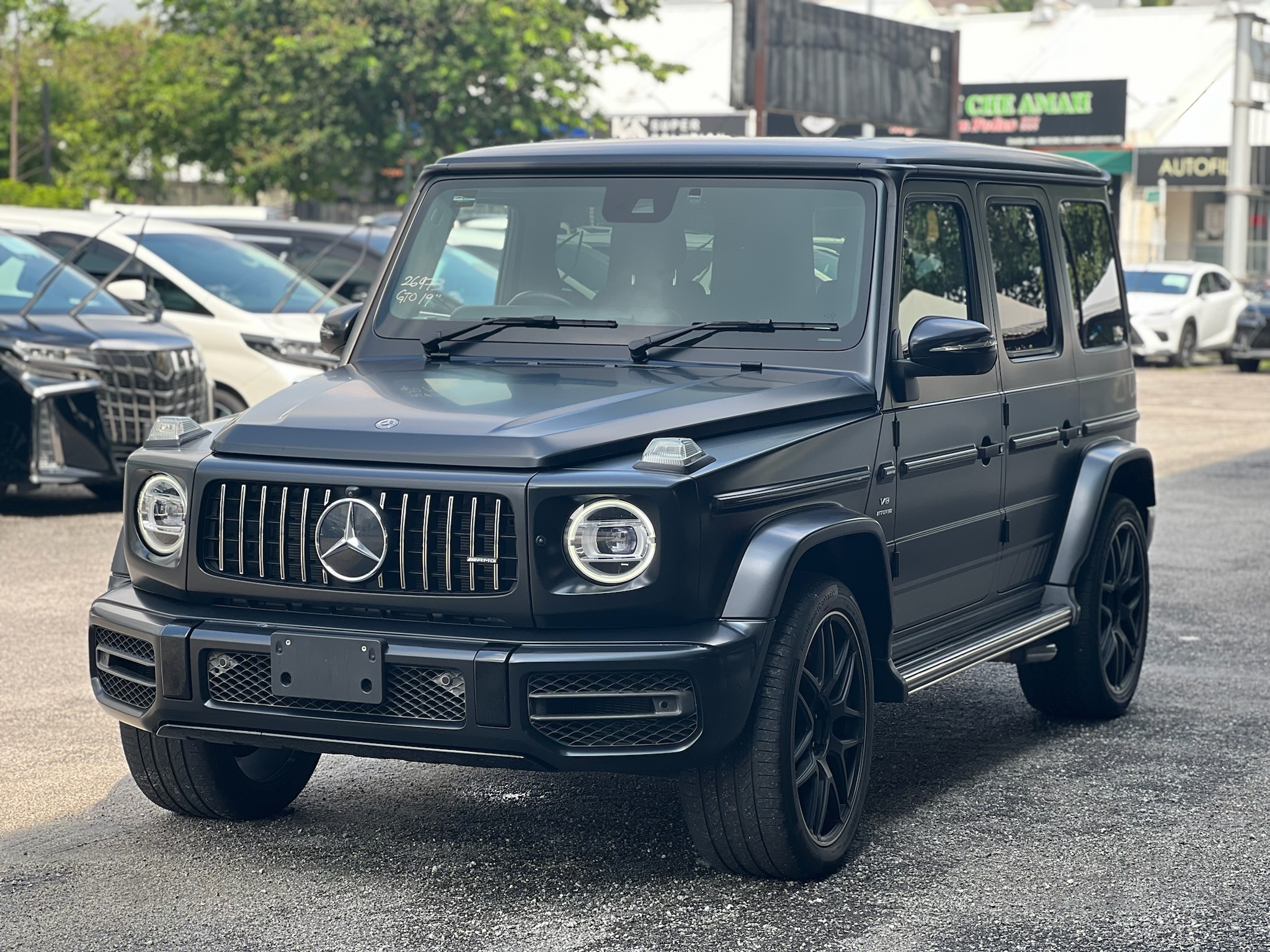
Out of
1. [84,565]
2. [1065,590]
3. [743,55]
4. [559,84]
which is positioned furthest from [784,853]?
[559,84]

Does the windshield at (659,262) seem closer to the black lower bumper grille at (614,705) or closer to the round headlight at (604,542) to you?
the round headlight at (604,542)

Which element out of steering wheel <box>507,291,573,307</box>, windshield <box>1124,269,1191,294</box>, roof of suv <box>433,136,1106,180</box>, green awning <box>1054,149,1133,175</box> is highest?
green awning <box>1054,149,1133,175</box>

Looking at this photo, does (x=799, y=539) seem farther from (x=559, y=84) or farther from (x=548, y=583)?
(x=559, y=84)

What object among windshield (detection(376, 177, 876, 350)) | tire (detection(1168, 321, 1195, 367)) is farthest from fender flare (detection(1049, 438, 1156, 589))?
tire (detection(1168, 321, 1195, 367))

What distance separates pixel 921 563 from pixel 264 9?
28.6 meters

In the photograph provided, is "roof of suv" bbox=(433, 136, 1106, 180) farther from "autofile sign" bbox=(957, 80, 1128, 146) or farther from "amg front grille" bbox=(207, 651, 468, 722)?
"autofile sign" bbox=(957, 80, 1128, 146)

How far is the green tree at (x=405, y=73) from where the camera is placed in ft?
98.8

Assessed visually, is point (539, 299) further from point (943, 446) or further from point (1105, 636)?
point (1105, 636)

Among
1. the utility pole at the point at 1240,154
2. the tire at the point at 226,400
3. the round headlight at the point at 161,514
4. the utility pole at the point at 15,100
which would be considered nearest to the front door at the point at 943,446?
the round headlight at the point at 161,514

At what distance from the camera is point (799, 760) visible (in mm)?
4809

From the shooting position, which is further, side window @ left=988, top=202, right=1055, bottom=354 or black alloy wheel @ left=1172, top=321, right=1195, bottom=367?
black alloy wheel @ left=1172, top=321, right=1195, bottom=367

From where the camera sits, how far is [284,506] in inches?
182

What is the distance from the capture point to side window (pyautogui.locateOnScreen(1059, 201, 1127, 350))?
6.89 metres

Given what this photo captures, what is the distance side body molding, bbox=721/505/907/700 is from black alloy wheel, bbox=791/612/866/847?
20 cm
